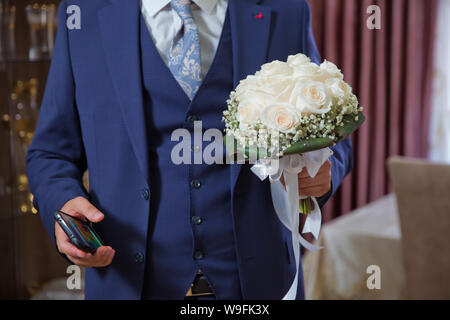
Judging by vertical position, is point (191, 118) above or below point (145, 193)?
above

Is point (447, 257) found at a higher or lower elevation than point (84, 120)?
lower

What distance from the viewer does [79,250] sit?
1.03m

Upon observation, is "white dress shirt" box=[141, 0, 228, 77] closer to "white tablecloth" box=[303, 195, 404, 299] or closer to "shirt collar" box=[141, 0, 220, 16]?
"shirt collar" box=[141, 0, 220, 16]

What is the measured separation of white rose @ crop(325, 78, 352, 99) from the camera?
1.03 metres

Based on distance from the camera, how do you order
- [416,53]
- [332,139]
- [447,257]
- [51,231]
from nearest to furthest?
[332,139], [51,231], [447,257], [416,53]

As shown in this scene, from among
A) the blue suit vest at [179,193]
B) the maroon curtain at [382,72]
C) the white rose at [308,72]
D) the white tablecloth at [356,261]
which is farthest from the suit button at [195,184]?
the maroon curtain at [382,72]

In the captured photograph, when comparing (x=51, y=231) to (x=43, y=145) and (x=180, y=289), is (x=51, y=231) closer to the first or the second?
(x=43, y=145)

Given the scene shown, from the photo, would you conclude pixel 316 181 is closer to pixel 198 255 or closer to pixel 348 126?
pixel 348 126

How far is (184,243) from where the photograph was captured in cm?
119

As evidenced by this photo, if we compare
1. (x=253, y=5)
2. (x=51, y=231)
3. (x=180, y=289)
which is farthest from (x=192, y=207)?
(x=253, y=5)

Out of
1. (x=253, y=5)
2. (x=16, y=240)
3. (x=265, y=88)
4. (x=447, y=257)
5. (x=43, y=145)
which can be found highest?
(x=253, y=5)

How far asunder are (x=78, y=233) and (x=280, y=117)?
46 cm

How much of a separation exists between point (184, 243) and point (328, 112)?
45 cm

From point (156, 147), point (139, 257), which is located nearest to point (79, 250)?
point (139, 257)
